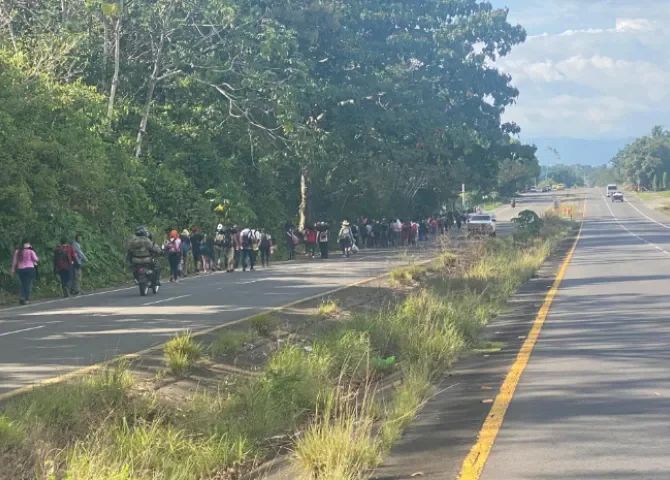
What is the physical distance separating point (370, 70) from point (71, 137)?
2521cm

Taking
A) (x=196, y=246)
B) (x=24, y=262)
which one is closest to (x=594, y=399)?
(x=24, y=262)

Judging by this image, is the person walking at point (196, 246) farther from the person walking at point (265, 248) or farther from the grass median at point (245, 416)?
the grass median at point (245, 416)

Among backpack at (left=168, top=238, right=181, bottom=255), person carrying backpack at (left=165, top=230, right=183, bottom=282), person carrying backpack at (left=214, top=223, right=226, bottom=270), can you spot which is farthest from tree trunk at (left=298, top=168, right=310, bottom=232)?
backpack at (left=168, top=238, right=181, bottom=255)

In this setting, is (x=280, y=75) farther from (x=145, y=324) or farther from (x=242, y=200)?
(x=145, y=324)

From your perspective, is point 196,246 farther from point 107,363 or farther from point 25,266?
point 107,363

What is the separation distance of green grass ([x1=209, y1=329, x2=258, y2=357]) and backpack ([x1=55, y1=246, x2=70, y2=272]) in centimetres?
1151

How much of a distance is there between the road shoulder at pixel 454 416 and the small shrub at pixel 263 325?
3156 millimetres

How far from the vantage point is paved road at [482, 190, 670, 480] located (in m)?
7.61

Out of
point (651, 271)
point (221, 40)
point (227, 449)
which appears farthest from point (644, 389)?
point (221, 40)

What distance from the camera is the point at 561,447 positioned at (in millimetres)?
8164

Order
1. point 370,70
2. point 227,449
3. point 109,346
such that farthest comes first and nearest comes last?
Result: point 370,70, point 109,346, point 227,449

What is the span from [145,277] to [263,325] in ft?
28.8

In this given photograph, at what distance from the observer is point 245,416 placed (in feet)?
30.0

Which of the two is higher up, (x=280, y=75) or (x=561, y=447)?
(x=280, y=75)
